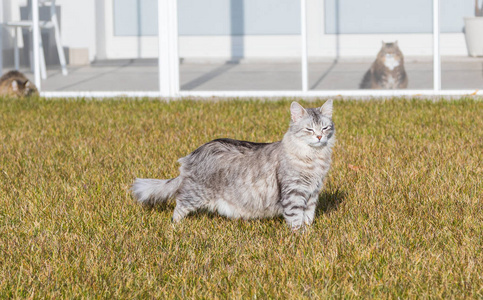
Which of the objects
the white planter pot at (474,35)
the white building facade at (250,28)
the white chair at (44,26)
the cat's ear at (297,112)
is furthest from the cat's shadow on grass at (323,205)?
the white chair at (44,26)

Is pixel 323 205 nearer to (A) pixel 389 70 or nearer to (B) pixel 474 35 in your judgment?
(A) pixel 389 70

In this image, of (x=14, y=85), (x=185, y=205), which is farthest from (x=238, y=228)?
(x=14, y=85)

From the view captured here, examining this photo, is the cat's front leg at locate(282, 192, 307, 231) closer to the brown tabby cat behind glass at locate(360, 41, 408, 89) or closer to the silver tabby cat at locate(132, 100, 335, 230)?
the silver tabby cat at locate(132, 100, 335, 230)

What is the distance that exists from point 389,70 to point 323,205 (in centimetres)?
675

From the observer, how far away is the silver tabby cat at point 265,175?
12.9ft

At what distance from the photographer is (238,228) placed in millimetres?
4141

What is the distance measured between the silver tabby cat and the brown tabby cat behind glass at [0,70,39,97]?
7199mm

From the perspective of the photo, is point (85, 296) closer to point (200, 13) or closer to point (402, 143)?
point (402, 143)

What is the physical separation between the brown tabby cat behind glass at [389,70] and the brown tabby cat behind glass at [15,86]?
540cm

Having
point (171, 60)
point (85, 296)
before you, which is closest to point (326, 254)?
point (85, 296)

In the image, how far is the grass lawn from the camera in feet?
10.5

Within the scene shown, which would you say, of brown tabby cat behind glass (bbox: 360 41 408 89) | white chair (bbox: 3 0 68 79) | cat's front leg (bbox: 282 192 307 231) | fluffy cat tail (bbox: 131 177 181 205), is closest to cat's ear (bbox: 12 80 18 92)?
white chair (bbox: 3 0 68 79)

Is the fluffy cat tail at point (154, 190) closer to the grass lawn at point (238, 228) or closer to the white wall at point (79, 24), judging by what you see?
the grass lawn at point (238, 228)

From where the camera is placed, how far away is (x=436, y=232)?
153 inches
